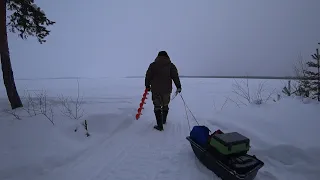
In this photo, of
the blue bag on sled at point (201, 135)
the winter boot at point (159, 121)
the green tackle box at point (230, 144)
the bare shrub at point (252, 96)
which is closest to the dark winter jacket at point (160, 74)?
the winter boot at point (159, 121)

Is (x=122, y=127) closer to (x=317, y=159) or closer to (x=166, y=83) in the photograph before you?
(x=166, y=83)

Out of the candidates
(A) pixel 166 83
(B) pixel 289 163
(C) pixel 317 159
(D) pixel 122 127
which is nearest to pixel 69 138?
(D) pixel 122 127

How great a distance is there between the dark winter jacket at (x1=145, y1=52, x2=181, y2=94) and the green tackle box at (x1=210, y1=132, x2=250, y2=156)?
307 cm

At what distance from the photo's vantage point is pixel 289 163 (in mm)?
3777

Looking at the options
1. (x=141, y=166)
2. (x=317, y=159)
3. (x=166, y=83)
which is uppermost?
(x=166, y=83)

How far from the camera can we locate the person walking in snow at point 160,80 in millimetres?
6145

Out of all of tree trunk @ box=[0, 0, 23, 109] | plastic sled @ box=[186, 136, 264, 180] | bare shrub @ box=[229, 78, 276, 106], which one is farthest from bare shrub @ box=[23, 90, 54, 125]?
bare shrub @ box=[229, 78, 276, 106]

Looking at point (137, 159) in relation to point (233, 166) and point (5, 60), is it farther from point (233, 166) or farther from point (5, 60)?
point (5, 60)

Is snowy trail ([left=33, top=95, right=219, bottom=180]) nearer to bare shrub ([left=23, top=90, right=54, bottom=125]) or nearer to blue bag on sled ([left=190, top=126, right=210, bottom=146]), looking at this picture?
blue bag on sled ([left=190, top=126, right=210, bottom=146])

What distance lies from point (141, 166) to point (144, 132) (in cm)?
206

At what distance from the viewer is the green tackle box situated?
10.2ft

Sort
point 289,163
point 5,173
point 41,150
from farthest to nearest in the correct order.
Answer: point 41,150 < point 289,163 < point 5,173

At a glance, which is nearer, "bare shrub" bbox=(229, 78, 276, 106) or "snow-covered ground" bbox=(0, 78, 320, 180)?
"snow-covered ground" bbox=(0, 78, 320, 180)

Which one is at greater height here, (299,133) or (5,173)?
(299,133)
